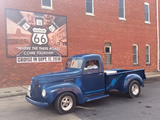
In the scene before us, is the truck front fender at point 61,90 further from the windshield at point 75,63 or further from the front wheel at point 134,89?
the front wheel at point 134,89

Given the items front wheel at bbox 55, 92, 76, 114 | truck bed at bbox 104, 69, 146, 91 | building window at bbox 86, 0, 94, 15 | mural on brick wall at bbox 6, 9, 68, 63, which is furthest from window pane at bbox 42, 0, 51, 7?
front wheel at bbox 55, 92, 76, 114

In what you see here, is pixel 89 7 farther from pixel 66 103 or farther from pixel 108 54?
pixel 66 103

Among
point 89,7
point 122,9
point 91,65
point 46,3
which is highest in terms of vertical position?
point 122,9


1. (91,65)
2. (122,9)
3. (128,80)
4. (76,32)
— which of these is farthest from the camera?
(122,9)

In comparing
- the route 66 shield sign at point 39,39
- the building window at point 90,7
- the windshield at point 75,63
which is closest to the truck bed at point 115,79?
the windshield at point 75,63

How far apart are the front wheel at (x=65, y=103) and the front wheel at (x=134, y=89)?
2.81 meters

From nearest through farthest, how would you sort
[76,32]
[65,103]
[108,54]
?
[65,103] < [76,32] < [108,54]

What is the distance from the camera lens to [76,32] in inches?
505

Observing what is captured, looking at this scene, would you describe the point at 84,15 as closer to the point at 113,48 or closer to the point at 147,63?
the point at 113,48

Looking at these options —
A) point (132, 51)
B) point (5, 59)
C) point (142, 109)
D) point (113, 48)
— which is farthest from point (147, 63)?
point (5, 59)

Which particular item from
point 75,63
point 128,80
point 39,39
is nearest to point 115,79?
point 128,80

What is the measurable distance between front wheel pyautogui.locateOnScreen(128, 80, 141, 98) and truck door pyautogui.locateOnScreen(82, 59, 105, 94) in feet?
4.51

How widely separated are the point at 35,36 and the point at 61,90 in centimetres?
700

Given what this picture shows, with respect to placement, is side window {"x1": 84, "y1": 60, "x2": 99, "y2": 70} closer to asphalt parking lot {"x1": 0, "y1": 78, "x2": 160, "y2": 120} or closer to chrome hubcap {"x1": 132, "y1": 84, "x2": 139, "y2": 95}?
asphalt parking lot {"x1": 0, "y1": 78, "x2": 160, "y2": 120}
